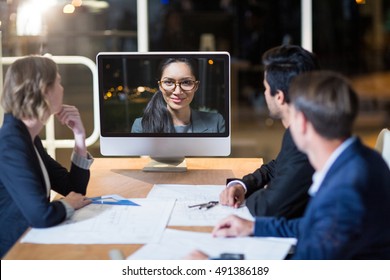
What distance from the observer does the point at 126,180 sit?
2596mm

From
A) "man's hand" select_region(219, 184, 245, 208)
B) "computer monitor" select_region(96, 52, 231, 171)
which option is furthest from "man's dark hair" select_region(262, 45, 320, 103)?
"computer monitor" select_region(96, 52, 231, 171)

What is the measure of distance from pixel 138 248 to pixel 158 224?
217 millimetres

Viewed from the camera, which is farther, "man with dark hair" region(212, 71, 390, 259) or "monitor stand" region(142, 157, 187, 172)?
"monitor stand" region(142, 157, 187, 172)

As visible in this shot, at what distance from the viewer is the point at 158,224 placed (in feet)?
6.35

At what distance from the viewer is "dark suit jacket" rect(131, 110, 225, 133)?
107 inches

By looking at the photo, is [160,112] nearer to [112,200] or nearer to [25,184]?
[112,200]

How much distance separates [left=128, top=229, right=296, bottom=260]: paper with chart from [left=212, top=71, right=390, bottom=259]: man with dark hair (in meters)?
0.21

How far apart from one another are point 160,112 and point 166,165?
0.24m

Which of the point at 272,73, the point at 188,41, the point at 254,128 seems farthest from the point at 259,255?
the point at 254,128

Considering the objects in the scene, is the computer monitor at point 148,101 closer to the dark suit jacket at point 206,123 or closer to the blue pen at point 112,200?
the dark suit jacket at point 206,123

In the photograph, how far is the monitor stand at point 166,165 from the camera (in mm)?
2758

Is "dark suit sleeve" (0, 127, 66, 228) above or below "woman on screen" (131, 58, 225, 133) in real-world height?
below

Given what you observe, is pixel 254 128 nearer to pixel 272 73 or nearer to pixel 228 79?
pixel 228 79

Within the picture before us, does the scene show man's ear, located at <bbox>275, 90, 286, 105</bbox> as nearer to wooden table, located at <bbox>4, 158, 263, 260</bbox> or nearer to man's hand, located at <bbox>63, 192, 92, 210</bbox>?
wooden table, located at <bbox>4, 158, 263, 260</bbox>
